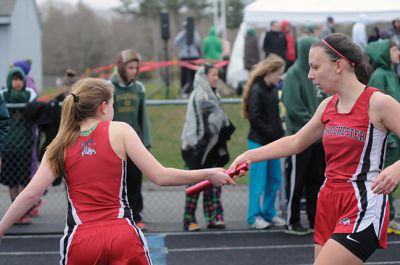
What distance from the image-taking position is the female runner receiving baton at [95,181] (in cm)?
476

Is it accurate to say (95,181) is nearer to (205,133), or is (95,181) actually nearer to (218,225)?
(205,133)

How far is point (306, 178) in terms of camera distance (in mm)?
9719

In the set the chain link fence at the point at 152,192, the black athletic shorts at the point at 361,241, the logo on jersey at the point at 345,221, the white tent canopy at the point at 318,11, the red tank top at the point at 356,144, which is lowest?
the chain link fence at the point at 152,192

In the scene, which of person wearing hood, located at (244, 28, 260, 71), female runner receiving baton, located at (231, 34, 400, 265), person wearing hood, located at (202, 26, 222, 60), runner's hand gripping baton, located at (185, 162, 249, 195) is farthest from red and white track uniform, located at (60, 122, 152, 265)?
person wearing hood, located at (202, 26, 222, 60)

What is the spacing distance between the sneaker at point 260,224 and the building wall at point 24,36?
1156cm

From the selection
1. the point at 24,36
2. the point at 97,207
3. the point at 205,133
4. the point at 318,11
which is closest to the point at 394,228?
the point at 205,133

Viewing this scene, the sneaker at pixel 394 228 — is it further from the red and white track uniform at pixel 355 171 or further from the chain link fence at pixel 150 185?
the red and white track uniform at pixel 355 171

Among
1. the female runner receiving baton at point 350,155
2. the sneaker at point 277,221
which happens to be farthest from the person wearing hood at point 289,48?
the female runner receiving baton at point 350,155

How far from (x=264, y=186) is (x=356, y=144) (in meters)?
4.93

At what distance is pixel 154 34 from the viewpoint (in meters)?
46.6

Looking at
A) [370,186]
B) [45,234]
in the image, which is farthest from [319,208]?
[45,234]

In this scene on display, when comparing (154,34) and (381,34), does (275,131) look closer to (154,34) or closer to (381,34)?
(381,34)

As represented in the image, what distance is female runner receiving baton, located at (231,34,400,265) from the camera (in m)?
5.07

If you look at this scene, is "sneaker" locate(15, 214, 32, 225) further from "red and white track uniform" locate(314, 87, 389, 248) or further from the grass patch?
"red and white track uniform" locate(314, 87, 389, 248)
